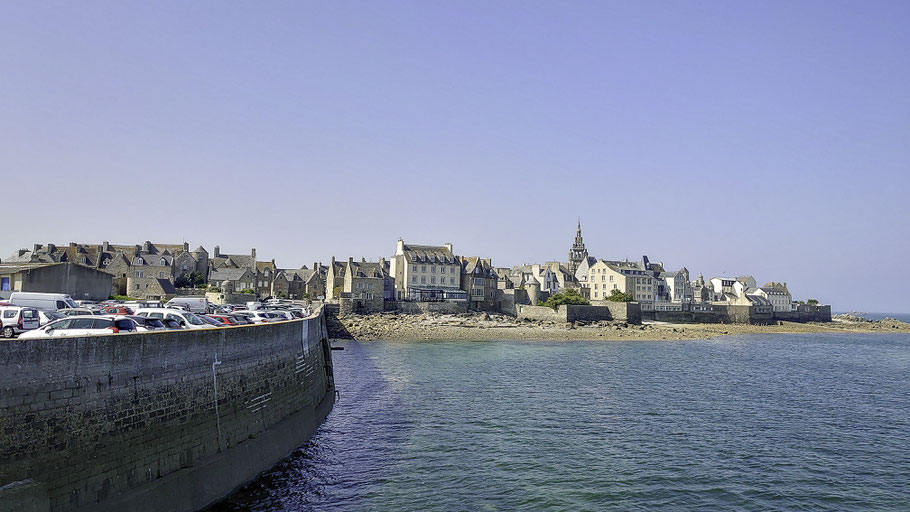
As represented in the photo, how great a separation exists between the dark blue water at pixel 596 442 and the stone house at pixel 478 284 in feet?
182

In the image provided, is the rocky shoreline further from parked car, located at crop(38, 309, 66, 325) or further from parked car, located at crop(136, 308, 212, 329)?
parked car, located at crop(38, 309, 66, 325)

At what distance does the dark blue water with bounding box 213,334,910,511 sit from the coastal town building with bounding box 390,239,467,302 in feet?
168

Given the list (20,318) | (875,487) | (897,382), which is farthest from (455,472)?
(897,382)

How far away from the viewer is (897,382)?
49.8 metres

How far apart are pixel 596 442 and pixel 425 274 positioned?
3183 inches

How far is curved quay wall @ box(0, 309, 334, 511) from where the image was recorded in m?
12.5

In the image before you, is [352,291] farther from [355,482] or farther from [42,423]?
[42,423]

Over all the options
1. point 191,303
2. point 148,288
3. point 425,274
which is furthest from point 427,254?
point 191,303

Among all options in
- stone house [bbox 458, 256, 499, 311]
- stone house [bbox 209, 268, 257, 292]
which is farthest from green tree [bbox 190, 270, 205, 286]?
stone house [bbox 458, 256, 499, 311]

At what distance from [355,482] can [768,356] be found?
62011 millimetres

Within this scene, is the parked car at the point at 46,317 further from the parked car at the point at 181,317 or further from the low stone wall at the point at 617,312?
the low stone wall at the point at 617,312

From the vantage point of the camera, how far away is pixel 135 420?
50.1 feet

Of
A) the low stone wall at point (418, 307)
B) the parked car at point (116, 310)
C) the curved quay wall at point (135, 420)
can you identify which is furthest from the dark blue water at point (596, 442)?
the low stone wall at point (418, 307)

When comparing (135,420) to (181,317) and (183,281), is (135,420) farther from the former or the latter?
(183,281)
